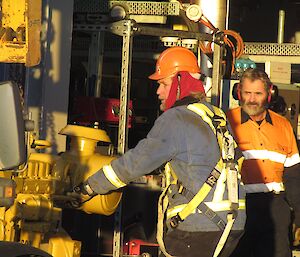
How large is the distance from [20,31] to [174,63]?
2.48 m

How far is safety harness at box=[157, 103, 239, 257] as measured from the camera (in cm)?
672

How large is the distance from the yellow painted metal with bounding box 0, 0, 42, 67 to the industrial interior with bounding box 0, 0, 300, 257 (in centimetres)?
123

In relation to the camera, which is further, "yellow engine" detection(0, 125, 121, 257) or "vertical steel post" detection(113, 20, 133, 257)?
"vertical steel post" detection(113, 20, 133, 257)

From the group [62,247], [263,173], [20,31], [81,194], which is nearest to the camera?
[20,31]

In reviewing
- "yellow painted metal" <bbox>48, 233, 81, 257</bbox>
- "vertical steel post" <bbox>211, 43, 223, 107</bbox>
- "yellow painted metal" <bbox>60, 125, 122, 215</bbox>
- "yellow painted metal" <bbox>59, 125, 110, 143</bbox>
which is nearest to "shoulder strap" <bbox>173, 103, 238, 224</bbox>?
"yellow painted metal" <bbox>60, 125, 122, 215</bbox>

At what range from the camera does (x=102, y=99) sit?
9750 mm

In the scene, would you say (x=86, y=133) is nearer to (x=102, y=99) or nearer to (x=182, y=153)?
(x=182, y=153)

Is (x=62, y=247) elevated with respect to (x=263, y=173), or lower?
lower

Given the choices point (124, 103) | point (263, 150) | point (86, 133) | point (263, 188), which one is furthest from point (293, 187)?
point (86, 133)

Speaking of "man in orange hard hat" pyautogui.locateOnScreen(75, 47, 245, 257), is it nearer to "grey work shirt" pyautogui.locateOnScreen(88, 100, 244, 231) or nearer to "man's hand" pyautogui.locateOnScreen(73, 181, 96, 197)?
"grey work shirt" pyautogui.locateOnScreen(88, 100, 244, 231)

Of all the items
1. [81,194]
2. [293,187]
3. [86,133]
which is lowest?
[293,187]

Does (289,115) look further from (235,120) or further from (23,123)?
(23,123)

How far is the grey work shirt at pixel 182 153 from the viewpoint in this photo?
6.71 m

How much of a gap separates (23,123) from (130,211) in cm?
500
